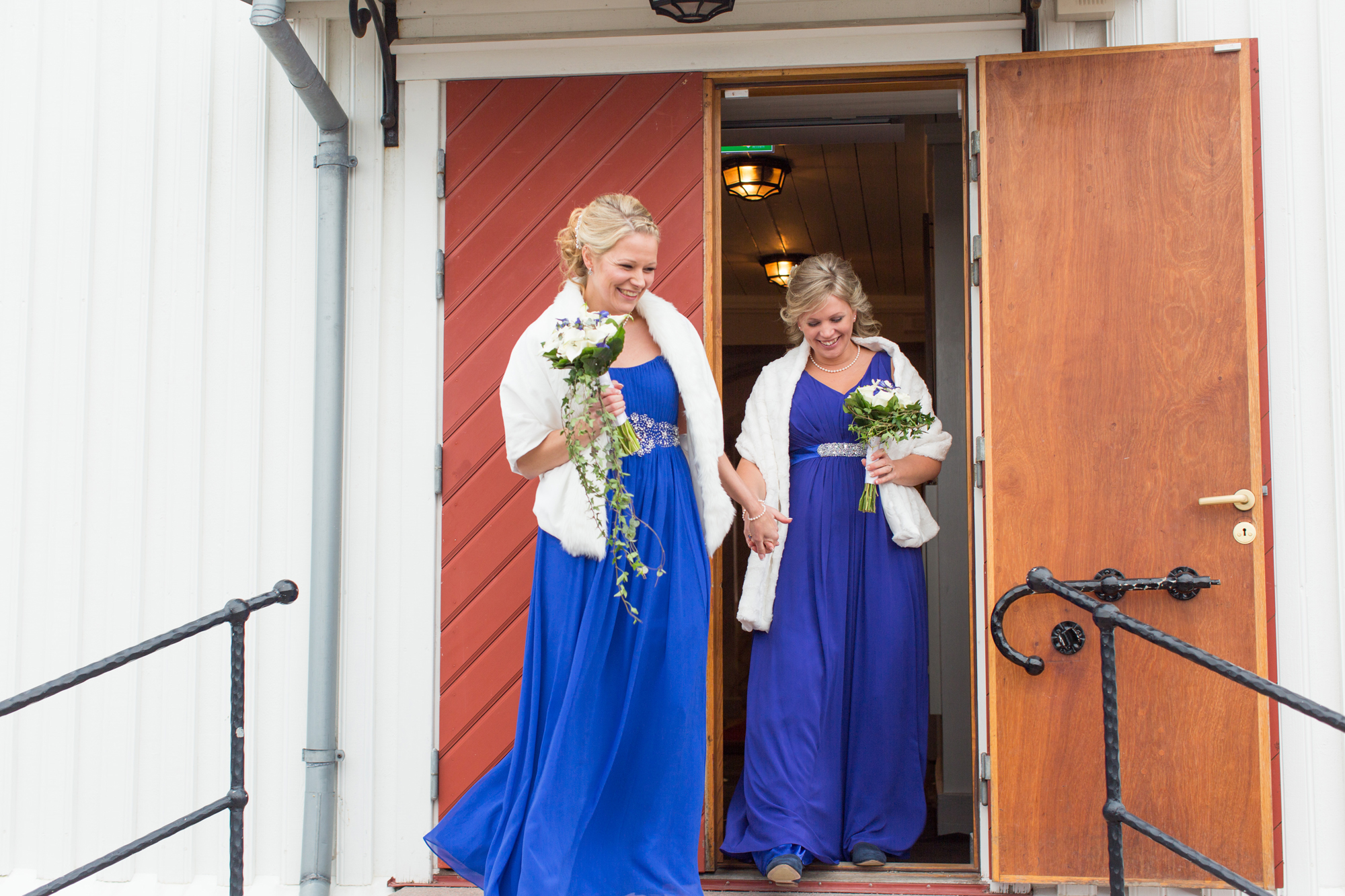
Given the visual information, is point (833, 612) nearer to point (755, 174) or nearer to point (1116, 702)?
point (1116, 702)

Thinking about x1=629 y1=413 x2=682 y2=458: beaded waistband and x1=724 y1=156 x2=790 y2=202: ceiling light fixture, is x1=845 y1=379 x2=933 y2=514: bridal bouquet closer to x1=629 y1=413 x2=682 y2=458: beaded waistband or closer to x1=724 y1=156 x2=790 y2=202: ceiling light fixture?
x1=629 y1=413 x2=682 y2=458: beaded waistband

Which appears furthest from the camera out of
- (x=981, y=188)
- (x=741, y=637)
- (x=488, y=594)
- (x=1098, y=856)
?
(x=741, y=637)

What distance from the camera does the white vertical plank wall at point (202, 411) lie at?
12.1ft

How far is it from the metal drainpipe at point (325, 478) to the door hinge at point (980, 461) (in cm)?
231

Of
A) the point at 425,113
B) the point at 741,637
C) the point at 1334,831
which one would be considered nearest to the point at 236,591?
the point at 425,113

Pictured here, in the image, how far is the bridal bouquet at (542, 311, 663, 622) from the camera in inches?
106

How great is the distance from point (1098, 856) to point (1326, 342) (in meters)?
1.92

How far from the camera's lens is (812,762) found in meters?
3.54

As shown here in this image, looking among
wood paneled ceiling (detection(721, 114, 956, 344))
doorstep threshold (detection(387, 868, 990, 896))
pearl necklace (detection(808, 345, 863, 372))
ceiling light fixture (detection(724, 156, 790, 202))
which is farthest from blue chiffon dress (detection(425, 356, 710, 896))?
ceiling light fixture (detection(724, 156, 790, 202))

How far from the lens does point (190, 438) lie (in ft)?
12.4

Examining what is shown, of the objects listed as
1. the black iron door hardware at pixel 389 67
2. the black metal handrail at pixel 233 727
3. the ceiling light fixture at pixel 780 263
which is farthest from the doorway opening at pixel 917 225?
the black metal handrail at pixel 233 727

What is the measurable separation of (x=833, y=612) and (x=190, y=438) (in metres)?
2.51

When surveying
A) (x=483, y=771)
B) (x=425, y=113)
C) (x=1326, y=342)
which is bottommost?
(x=483, y=771)

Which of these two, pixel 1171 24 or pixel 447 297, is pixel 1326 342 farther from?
pixel 447 297
